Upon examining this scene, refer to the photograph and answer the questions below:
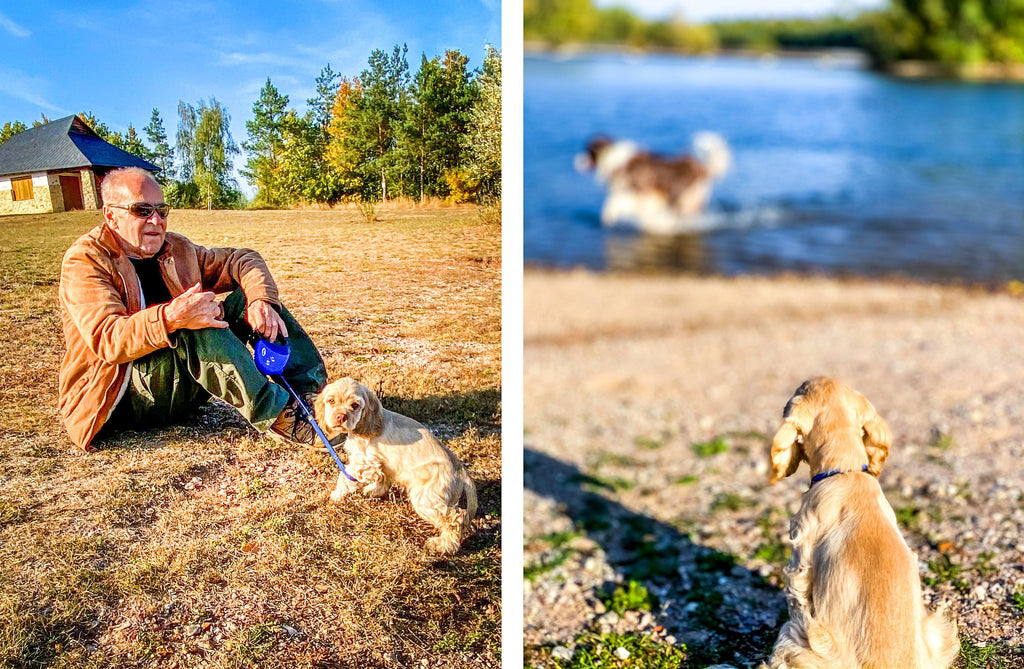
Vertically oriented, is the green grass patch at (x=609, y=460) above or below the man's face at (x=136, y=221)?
below

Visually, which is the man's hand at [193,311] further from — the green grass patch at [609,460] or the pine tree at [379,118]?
the green grass patch at [609,460]

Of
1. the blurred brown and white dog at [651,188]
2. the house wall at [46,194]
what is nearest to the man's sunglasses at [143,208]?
the house wall at [46,194]

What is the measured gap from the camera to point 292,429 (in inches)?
132

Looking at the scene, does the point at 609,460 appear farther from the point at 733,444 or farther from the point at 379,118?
the point at 379,118

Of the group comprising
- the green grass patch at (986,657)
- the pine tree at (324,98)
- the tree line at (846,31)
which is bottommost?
the green grass patch at (986,657)

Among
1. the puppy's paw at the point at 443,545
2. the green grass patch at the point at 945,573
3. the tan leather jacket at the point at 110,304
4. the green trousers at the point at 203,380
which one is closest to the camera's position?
the tan leather jacket at the point at 110,304

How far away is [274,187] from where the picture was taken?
3.32m

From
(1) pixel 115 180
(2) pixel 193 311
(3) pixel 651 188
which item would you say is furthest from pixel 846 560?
(3) pixel 651 188

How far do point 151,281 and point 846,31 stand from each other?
47656mm

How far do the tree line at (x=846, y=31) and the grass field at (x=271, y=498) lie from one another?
1409 inches

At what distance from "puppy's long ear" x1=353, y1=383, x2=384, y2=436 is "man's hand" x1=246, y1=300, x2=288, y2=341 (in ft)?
1.34

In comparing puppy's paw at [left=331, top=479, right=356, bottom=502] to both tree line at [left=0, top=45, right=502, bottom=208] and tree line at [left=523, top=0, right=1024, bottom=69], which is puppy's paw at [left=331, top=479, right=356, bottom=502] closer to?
tree line at [left=0, top=45, right=502, bottom=208]

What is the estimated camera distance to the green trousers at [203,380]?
10.6 ft

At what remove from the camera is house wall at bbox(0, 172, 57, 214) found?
319cm
